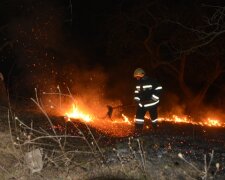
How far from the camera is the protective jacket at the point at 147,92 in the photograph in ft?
37.2

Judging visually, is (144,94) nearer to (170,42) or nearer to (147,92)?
(147,92)

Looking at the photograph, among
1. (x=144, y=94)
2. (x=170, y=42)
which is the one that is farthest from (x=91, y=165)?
(x=170, y=42)

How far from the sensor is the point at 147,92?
11.4 metres

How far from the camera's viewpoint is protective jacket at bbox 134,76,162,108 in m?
11.4

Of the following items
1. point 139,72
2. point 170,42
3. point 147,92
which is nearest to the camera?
point 139,72

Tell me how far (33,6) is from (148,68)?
30.8ft

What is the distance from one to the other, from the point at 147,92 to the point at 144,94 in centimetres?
10

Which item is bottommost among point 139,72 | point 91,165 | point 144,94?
point 91,165

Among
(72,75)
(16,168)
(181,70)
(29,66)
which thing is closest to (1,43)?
(29,66)

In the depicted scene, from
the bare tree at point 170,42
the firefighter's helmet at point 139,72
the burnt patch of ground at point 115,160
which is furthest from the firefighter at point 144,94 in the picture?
the bare tree at point 170,42

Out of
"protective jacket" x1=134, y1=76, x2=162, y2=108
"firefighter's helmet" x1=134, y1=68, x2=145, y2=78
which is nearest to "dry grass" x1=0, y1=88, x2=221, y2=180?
"protective jacket" x1=134, y1=76, x2=162, y2=108

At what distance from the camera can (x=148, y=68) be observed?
78.0 ft

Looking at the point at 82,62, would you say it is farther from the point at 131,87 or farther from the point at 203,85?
the point at 203,85

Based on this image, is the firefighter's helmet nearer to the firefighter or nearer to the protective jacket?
the firefighter
